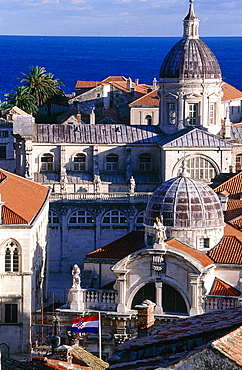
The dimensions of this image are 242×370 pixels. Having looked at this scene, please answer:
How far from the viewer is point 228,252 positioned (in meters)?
67.9

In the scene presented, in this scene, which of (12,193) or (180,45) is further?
(180,45)

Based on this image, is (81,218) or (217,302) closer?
(217,302)

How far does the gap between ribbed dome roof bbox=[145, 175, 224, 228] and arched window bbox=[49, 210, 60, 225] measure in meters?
28.6

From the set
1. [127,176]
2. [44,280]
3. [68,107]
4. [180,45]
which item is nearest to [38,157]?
[127,176]

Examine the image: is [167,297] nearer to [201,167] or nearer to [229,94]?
[201,167]

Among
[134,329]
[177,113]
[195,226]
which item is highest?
[177,113]

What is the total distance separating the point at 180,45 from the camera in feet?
343

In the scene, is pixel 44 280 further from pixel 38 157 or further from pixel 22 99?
pixel 22 99

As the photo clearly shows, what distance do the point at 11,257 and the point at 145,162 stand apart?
35.7m

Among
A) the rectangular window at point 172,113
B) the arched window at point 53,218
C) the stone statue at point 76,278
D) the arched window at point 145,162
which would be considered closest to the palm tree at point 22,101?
the arched window at point 145,162

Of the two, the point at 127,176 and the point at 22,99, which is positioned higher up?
the point at 22,99

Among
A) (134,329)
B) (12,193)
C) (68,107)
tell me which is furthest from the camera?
(68,107)

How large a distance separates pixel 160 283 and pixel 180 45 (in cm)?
4291

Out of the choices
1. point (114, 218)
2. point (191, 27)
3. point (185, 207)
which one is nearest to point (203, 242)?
point (185, 207)
